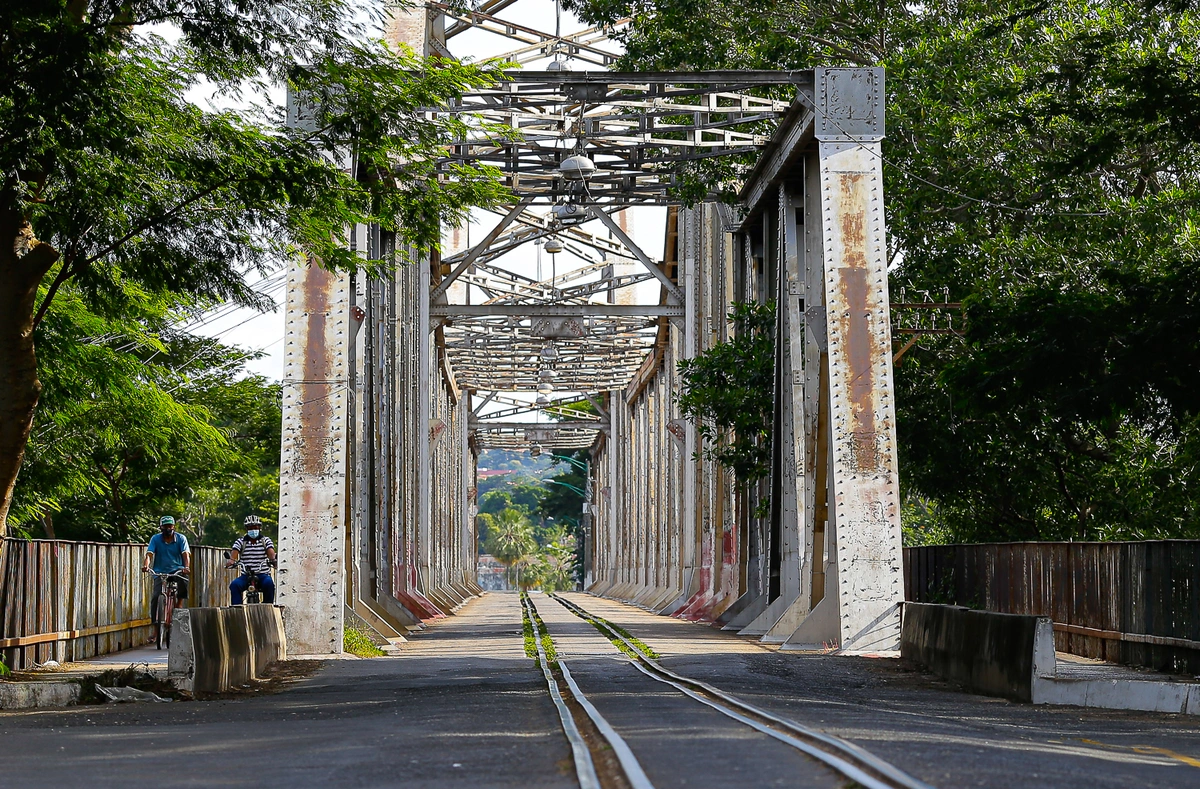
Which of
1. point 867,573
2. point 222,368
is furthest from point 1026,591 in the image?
point 222,368

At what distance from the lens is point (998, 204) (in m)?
25.2

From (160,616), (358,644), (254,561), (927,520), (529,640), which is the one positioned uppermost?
→ (927,520)

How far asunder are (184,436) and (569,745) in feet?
58.2

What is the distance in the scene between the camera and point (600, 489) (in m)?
84.3

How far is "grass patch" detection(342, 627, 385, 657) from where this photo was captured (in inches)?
739

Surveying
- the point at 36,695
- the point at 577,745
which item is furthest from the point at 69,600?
the point at 577,745

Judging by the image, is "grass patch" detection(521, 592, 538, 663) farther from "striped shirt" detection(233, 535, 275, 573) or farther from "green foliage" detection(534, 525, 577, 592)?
"green foliage" detection(534, 525, 577, 592)

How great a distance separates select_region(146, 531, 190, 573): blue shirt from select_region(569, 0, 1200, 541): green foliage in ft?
30.9

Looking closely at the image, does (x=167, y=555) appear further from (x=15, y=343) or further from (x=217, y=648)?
(x=15, y=343)

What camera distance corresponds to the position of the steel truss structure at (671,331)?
1784 cm

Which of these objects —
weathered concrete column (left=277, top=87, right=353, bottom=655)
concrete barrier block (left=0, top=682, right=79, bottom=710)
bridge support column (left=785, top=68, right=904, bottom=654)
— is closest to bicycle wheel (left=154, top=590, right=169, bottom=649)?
weathered concrete column (left=277, top=87, right=353, bottom=655)

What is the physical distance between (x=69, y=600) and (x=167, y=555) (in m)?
1.57

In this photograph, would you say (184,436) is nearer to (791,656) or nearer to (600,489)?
(791,656)

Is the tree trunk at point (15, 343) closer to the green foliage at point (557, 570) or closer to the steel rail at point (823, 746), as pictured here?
the steel rail at point (823, 746)
